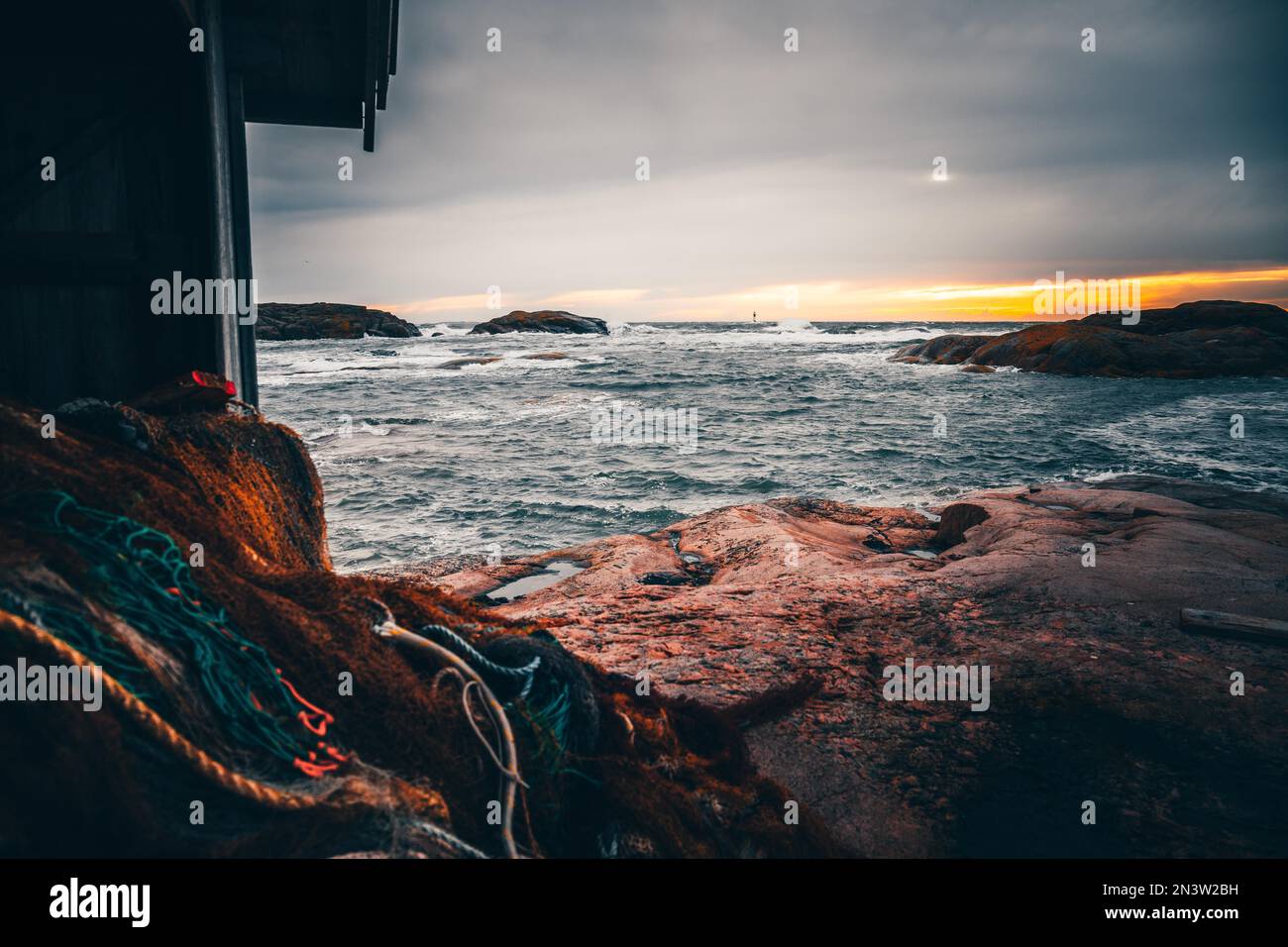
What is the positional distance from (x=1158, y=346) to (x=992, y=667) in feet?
135

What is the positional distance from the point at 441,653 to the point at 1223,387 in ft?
130

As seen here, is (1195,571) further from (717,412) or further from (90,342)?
(717,412)

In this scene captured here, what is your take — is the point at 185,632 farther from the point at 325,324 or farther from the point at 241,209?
the point at 325,324

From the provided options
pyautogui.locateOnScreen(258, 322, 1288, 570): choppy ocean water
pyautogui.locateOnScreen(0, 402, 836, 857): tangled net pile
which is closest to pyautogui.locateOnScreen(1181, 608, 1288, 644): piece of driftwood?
pyautogui.locateOnScreen(0, 402, 836, 857): tangled net pile

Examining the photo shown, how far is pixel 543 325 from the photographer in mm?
98125

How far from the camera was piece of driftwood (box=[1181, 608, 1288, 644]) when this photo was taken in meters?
5.12

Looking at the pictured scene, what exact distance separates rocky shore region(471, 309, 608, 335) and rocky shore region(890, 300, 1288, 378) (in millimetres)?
62482

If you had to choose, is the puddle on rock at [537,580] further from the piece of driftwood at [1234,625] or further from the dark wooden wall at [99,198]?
the piece of driftwood at [1234,625]

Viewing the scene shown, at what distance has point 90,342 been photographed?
4.03 meters

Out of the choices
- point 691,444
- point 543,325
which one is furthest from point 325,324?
point 691,444

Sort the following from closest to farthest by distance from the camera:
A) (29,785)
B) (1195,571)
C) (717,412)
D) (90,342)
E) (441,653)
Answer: (29,785), (441,653), (90,342), (1195,571), (717,412)

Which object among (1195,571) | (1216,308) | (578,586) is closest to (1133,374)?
(1216,308)

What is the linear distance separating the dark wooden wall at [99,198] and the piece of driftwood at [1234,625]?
7906mm
